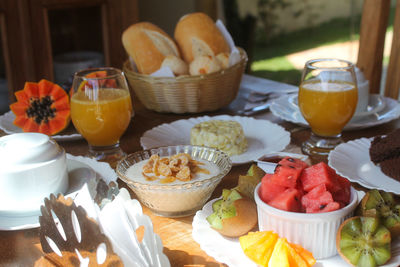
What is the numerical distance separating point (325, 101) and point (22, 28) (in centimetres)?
218

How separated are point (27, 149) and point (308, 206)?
1.71 feet

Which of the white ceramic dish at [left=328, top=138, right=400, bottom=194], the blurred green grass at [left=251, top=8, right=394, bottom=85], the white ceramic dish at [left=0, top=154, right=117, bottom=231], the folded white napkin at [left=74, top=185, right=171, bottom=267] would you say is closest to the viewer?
the folded white napkin at [left=74, top=185, right=171, bottom=267]

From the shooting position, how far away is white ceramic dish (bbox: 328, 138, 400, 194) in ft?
3.27

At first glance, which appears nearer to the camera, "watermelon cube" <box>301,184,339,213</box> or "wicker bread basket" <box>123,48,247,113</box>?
"watermelon cube" <box>301,184,339,213</box>

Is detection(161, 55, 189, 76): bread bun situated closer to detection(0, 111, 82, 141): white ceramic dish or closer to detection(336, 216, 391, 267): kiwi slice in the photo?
detection(0, 111, 82, 141): white ceramic dish

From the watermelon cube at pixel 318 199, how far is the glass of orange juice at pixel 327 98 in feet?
1.64

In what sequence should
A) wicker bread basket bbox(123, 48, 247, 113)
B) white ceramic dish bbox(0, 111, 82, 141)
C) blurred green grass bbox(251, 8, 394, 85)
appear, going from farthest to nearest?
blurred green grass bbox(251, 8, 394, 85) → wicker bread basket bbox(123, 48, 247, 113) → white ceramic dish bbox(0, 111, 82, 141)

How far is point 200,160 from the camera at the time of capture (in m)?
0.98

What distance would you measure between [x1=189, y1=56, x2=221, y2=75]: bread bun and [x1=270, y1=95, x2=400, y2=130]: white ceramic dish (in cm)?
22

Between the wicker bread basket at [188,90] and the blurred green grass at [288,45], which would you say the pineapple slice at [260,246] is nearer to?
the wicker bread basket at [188,90]

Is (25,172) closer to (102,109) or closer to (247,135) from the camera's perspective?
(102,109)

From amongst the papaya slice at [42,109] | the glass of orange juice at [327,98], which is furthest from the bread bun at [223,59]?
the papaya slice at [42,109]

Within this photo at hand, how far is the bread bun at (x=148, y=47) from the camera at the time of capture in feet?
5.24

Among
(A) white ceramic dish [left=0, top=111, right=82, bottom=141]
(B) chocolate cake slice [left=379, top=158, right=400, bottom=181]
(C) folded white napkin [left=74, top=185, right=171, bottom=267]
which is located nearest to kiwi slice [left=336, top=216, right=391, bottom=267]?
(C) folded white napkin [left=74, top=185, right=171, bottom=267]
